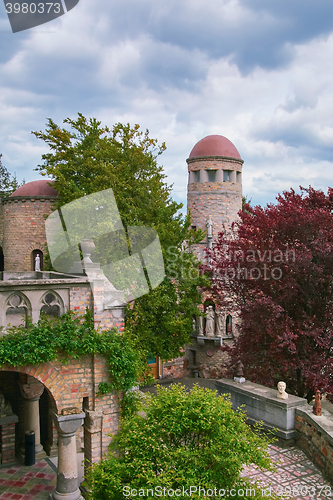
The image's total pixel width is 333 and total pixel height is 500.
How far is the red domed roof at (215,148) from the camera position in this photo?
23.8 m

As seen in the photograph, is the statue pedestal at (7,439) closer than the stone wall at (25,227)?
Yes

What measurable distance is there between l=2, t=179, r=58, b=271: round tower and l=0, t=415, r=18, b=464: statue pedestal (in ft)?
42.7

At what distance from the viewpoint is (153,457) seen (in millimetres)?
5734

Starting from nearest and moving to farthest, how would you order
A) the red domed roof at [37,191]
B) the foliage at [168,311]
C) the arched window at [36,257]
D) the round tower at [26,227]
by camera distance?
the foliage at [168,311]
the arched window at [36,257]
the round tower at [26,227]
the red domed roof at [37,191]

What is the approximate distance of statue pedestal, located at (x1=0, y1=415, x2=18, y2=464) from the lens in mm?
10906

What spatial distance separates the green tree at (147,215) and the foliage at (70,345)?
6.85 m

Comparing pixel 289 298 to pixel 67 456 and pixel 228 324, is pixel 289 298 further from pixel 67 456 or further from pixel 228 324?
pixel 228 324

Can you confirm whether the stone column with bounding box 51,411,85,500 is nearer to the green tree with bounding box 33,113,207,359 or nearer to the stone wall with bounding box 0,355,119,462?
the stone wall with bounding box 0,355,119,462

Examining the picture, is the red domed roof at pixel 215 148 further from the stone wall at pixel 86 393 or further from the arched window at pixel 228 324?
the stone wall at pixel 86 393

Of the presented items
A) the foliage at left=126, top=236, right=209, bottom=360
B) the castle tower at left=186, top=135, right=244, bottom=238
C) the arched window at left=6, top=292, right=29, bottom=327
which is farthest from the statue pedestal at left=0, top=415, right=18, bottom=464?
the castle tower at left=186, top=135, right=244, bottom=238

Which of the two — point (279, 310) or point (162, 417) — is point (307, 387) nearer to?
point (279, 310)

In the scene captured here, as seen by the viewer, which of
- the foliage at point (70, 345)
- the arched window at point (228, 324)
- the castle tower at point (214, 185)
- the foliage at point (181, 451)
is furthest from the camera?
the castle tower at point (214, 185)

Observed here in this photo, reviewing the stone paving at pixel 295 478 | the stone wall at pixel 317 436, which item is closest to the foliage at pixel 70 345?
the stone paving at pixel 295 478

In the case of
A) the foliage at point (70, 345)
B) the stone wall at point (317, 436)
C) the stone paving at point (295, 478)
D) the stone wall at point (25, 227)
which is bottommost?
the stone paving at point (295, 478)
